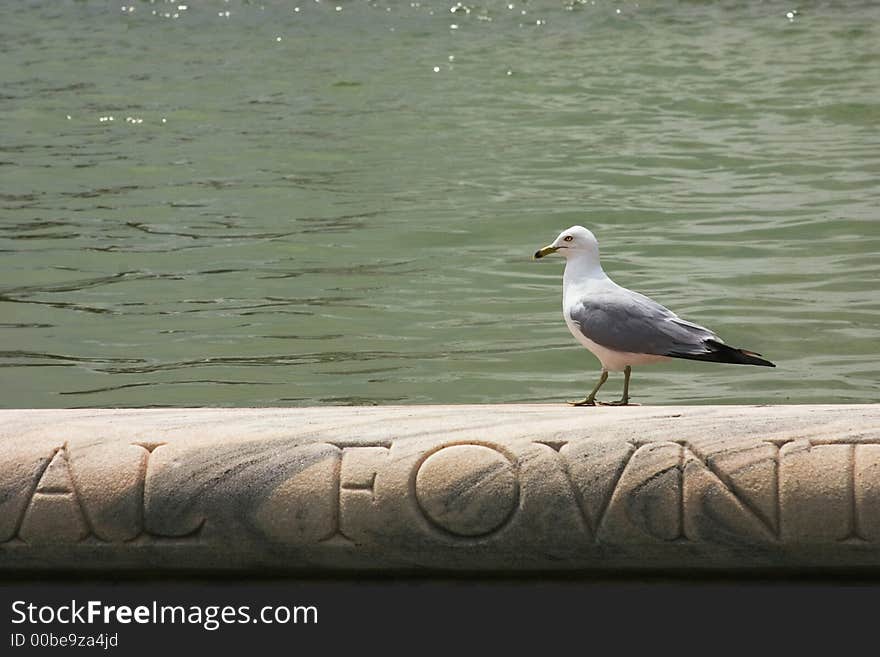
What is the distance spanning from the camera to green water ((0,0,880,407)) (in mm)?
6816

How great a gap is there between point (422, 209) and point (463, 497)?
7.22 meters

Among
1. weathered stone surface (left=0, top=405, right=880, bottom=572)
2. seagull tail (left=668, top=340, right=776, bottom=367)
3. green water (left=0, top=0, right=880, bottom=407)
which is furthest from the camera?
green water (left=0, top=0, right=880, bottom=407)

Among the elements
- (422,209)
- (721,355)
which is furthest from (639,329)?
(422,209)

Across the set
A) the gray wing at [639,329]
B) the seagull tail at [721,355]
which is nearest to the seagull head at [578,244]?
the gray wing at [639,329]

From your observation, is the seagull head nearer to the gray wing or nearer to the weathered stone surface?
the gray wing

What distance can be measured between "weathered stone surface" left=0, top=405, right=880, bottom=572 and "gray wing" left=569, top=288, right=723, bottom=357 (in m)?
1.36

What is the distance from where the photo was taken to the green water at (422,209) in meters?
6.82

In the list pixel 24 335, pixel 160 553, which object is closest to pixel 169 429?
pixel 160 553

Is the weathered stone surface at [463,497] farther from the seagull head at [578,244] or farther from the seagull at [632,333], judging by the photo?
the seagull head at [578,244]

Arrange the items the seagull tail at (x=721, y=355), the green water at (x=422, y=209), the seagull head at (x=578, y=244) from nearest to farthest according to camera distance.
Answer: the seagull tail at (x=721, y=355)
the seagull head at (x=578, y=244)
the green water at (x=422, y=209)

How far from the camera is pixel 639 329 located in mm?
4633

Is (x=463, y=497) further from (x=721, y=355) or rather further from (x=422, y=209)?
(x=422, y=209)

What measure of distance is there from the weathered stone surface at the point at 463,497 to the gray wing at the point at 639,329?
1358 millimetres

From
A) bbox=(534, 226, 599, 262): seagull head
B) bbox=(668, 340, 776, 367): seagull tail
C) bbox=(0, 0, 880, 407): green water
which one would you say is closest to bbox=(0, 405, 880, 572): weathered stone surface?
bbox=(668, 340, 776, 367): seagull tail
